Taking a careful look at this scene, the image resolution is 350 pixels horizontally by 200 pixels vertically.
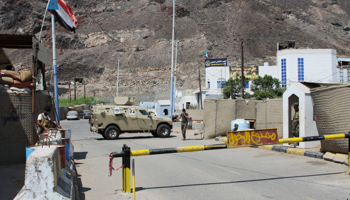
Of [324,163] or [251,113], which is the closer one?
[324,163]

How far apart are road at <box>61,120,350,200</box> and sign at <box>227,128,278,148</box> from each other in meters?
0.87

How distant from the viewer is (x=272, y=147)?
504 inches

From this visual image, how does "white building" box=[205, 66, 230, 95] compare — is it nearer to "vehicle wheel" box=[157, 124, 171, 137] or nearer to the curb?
"vehicle wheel" box=[157, 124, 171, 137]

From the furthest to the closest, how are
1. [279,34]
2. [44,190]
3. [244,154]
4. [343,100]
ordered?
[279,34] < [244,154] < [343,100] < [44,190]

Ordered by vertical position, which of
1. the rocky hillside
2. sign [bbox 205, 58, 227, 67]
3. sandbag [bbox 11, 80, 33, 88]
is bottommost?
sandbag [bbox 11, 80, 33, 88]

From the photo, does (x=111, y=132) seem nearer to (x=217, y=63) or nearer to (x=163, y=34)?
(x=217, y=63)

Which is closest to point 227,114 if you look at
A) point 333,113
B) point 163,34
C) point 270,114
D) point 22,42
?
point 270,114

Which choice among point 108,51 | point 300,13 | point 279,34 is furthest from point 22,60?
point 300,13

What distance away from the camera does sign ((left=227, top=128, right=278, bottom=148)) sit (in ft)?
24.1

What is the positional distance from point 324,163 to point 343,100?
6.14ft

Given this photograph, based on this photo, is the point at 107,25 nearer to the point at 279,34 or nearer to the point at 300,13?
the point at 279,34

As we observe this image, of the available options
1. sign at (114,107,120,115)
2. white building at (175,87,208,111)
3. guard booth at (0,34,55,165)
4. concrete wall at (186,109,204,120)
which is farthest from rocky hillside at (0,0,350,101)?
guard booth at (0,34,55,165)

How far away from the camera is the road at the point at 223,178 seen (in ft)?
21.5

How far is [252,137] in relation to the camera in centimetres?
759
